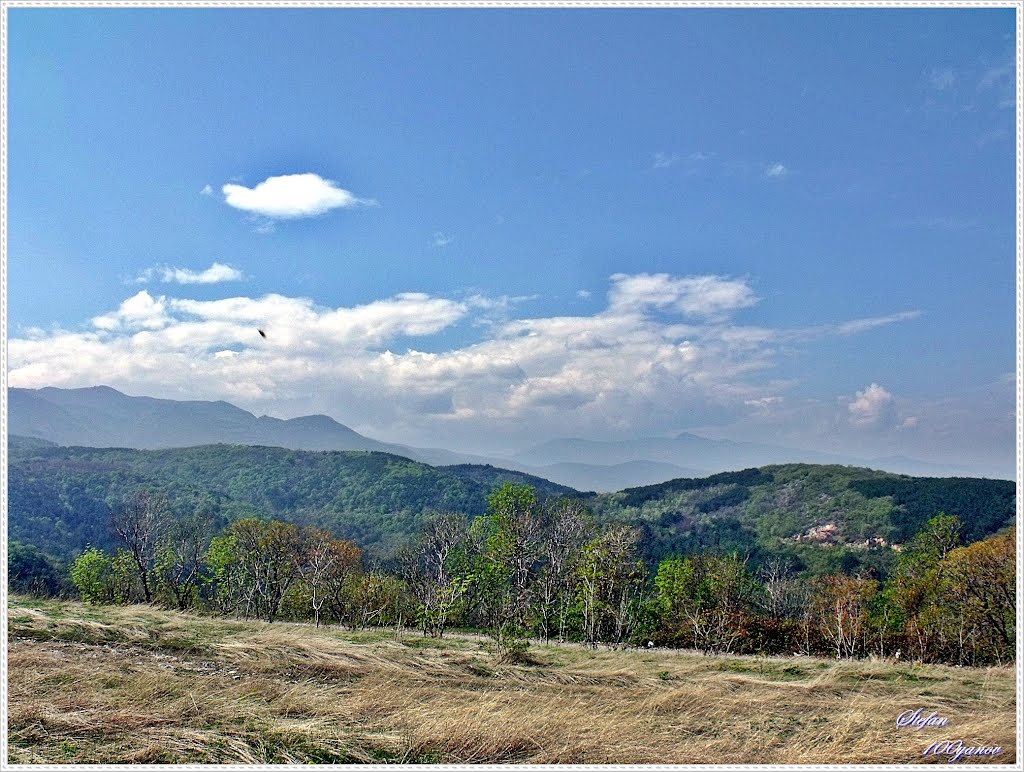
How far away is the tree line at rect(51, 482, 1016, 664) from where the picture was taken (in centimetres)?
2952

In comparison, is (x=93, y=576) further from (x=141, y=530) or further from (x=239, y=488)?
(x=239, y=488)

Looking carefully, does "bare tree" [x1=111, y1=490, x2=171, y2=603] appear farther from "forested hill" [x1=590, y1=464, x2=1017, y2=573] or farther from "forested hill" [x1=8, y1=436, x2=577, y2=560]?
"forested hill" [x1=590, y1=464, x2=1017, y2=573]

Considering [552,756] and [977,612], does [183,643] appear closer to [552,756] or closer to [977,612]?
[552,756]

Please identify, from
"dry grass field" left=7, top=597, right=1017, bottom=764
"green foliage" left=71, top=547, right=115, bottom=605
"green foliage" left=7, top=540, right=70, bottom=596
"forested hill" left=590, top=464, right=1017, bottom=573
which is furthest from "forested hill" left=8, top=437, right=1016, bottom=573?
"dry grass field" left=7, top=597, right=1017, bottom=764

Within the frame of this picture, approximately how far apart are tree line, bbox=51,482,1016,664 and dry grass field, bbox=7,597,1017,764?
565 inches

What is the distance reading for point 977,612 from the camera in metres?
28.8

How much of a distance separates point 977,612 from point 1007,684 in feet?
54.2

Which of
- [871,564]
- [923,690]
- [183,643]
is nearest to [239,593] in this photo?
[183,643]

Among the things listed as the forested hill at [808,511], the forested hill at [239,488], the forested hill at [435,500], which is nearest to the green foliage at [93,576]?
the forested hill at [435,500]

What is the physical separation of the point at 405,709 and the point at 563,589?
29.2 meters

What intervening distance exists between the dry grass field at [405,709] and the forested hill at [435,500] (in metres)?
63.0

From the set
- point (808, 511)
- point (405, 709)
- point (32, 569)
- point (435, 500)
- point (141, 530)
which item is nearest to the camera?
point (405, 709)

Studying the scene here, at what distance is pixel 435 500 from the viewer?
14250cm

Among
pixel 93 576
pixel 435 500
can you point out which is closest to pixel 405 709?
pixel 93 576
